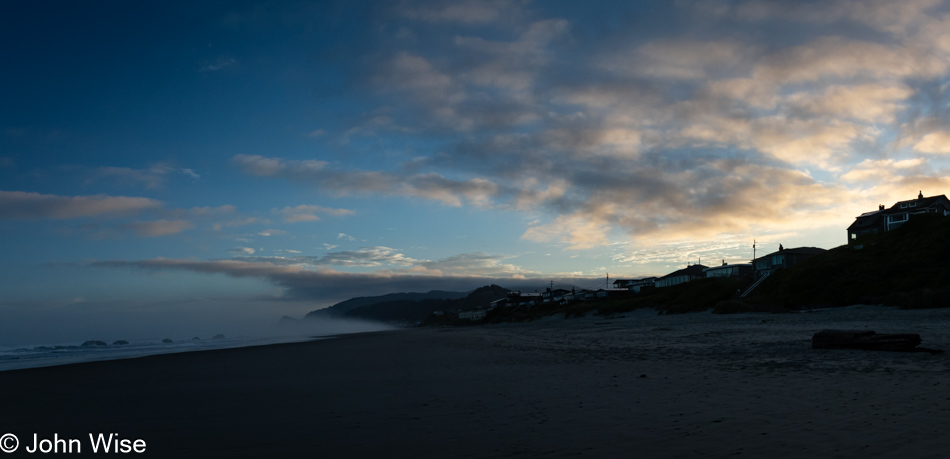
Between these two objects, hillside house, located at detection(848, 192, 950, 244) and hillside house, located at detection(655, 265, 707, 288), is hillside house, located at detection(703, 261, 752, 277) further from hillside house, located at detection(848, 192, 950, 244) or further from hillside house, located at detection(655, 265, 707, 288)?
hillside house, located at detection(848, 192, 950, 244)

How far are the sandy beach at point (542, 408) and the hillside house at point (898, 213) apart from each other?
73.4 m

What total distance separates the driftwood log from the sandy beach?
51 cm

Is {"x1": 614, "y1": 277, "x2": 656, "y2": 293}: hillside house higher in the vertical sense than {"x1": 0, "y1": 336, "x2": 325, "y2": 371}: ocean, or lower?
higher

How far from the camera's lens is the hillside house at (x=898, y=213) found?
6936 centimetres

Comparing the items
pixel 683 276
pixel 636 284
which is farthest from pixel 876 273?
pixel 636 284

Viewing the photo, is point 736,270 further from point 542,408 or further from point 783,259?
point 542,408

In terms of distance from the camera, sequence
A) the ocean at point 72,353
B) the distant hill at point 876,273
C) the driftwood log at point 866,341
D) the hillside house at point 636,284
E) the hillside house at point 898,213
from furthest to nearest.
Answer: the hillside house at point 636,284 < the hillside house at point 898,213 < the distant hill at point 876,273 < the ocean at point 72,353 < the driftwood log at point 866,341

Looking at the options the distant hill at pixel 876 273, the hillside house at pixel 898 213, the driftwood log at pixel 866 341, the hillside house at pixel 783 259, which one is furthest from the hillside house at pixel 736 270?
the driftwood log at pixel 866 341

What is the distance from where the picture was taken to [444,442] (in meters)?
5.84

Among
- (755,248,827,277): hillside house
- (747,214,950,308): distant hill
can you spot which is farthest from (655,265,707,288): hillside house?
(747,214,950,308): distant hill

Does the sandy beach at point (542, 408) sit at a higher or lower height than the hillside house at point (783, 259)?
lower

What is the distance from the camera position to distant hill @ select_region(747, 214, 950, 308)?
1359 inches

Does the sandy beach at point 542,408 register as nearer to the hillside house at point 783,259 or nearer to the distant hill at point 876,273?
the distant hill at point 876,273

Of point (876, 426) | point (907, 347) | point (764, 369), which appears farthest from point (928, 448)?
point (907, 347)
